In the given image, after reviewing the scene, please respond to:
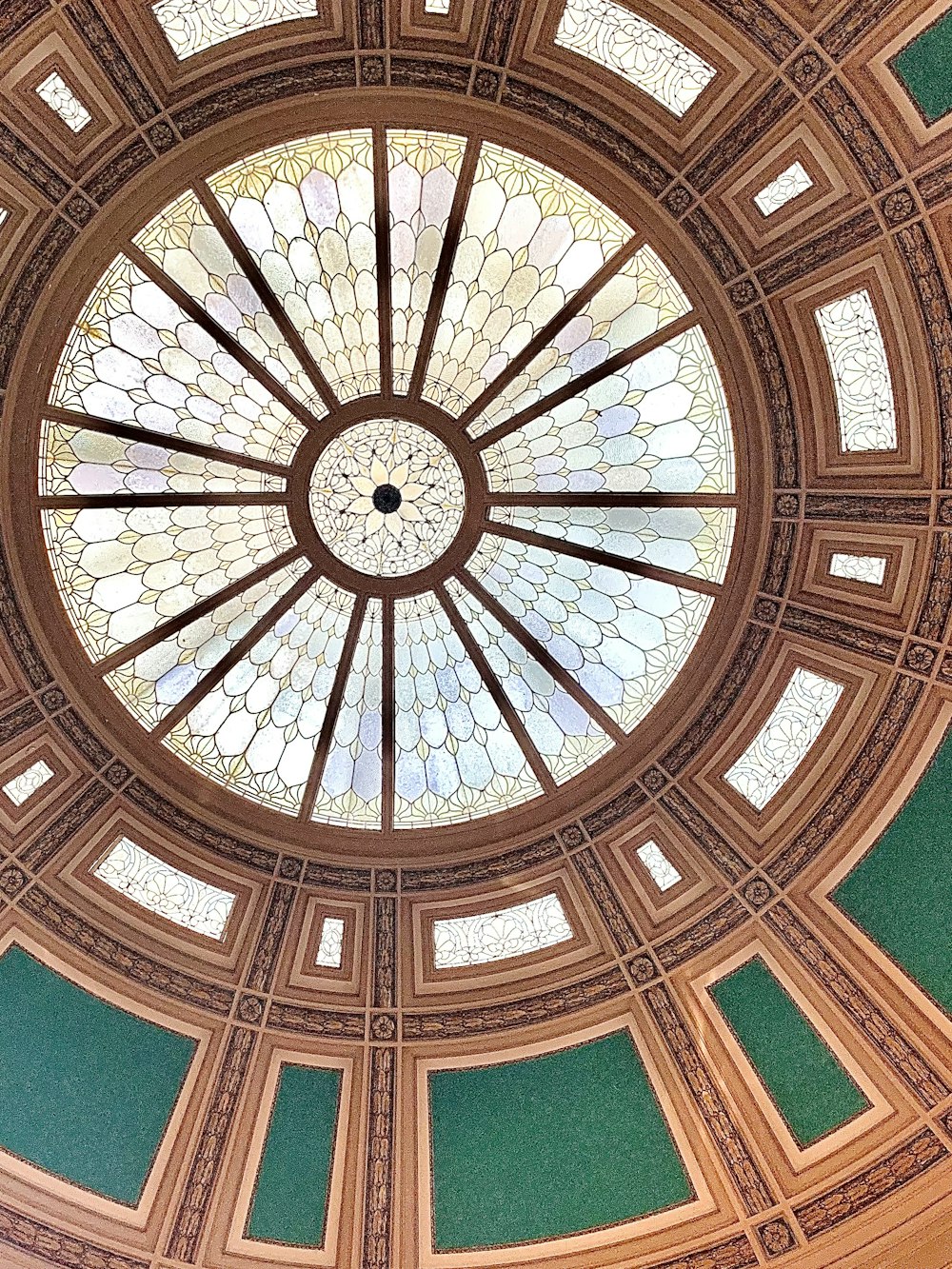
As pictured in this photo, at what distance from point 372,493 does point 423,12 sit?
6996 mm

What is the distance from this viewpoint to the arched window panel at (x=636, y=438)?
15.8 m

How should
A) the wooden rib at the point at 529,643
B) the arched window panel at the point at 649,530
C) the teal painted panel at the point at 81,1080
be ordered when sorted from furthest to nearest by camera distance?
the wooden rib at the point at 529,643 → the arched window panel at the point at 649,530 → the teal painted panel at the point at 81,1080

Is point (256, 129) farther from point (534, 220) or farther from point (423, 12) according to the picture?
point (534, 220)

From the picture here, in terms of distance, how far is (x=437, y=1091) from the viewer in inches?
A: 645

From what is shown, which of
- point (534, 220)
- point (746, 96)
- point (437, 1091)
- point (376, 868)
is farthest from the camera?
point (376, 868)

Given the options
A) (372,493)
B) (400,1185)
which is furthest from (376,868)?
(372,493)

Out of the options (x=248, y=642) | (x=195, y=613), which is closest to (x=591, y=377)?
→ (x=248, y=642)

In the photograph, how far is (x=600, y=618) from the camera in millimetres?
17453

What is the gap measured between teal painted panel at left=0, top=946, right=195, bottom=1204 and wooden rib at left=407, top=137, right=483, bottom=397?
36.4 feet

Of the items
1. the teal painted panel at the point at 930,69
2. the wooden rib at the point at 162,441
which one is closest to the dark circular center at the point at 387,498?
the wooden rib at the point at 162,441

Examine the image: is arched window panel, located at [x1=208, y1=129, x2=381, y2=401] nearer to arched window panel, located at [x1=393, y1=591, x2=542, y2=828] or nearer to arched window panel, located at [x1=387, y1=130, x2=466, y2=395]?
arched window panel, located at [x1=387, y1=130, x2=466, y2=395]

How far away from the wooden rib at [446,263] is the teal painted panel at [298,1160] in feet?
37.6

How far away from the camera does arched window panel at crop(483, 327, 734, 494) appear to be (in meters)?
15.8

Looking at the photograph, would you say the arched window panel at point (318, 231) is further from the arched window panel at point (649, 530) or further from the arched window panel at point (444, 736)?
the arched window panel at point (444, 736)
